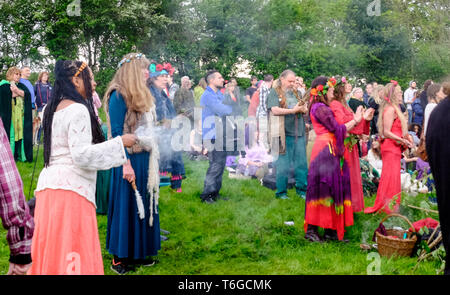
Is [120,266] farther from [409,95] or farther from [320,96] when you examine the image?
[409,95]

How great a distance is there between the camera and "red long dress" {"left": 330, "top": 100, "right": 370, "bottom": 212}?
15.9 ft

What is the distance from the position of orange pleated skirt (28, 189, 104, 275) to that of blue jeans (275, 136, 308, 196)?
4020 millimetres

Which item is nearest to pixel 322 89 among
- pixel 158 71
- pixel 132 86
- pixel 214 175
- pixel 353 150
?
pixel 353 150

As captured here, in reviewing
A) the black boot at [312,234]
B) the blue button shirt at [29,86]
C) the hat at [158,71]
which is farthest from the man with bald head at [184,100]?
the black boot at [312,234]

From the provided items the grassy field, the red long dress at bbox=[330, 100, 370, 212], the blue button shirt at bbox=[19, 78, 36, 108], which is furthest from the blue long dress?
the blue button shirt at bbox=[19, 78, 36, 108]

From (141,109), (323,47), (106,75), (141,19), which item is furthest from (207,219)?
(323,47)

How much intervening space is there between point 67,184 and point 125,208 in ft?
3.52

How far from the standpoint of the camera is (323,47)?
750cm

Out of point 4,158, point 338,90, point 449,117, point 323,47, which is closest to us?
point 4,158

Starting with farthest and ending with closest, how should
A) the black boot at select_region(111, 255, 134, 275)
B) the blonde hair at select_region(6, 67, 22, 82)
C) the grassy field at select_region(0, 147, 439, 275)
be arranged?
1. the blonde hair at select_region(6, 67, 22, 82)
2. the grassy field at select_region(0, 147, 439, 275)
3. the black boot at select_region(111, 255, 134, 275)

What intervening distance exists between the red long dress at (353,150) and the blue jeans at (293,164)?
961 mm

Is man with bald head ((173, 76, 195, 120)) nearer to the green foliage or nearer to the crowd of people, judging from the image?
the crowd of people
